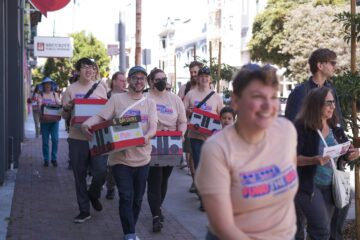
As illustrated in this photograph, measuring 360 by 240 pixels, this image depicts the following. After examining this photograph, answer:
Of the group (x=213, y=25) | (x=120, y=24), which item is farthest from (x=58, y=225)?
(x=213, y=25)

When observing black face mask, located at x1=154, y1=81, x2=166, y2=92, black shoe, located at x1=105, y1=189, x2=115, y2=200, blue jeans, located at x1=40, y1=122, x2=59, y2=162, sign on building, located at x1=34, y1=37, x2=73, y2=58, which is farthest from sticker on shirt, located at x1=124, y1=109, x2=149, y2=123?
sign on building, located at x1=34, y1=37, x2=73, y2=58

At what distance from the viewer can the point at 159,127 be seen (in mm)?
7414

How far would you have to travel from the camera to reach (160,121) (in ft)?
24.3

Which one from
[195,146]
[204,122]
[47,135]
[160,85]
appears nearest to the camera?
[160,85]

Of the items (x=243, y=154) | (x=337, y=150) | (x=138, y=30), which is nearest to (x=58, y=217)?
(x=337, y=150)

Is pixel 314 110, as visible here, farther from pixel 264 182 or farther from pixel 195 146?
pixel 195 146

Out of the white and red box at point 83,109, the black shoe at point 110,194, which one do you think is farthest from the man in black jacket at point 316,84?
the black shoe at point 110,194

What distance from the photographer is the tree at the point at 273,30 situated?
4344 centimetres

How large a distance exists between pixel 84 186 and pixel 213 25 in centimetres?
5469

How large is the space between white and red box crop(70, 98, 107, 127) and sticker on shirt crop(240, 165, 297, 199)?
4.66 m

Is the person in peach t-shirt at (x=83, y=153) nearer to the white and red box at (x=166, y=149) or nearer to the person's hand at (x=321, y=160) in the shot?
the white and red box at (x=166, y=149)

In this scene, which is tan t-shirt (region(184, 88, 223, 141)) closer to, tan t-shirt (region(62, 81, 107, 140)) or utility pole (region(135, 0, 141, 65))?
tan t-shirt (region(62, 81, 107, 140))

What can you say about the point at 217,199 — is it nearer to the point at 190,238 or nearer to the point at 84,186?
the point at 190,238

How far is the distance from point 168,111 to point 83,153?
1150mm
